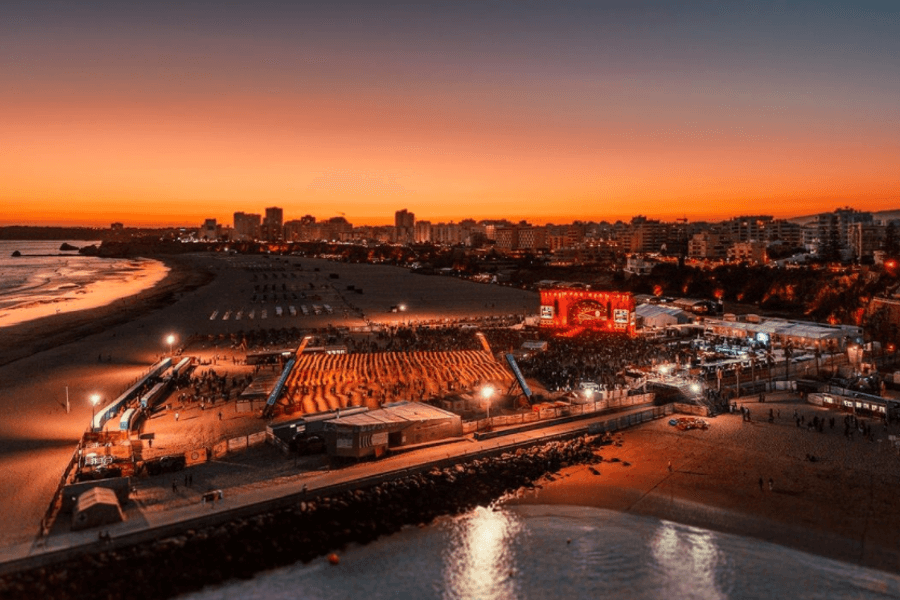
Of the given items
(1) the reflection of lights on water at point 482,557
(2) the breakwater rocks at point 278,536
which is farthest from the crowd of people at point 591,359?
(1) the reflection of lights on water at point 482,557

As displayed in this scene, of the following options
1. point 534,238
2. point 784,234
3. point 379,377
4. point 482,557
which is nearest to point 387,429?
point 482,557

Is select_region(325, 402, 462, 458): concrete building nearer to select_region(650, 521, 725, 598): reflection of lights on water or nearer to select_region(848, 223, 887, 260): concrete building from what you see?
select_region(650, 521, 725, 598): reflection of lights on water

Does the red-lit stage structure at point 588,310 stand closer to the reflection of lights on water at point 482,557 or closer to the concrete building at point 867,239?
the reflection of lights on water at point 482,557

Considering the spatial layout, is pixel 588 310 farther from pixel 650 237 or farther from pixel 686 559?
pixel 650 237

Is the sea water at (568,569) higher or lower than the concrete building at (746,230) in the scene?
lower

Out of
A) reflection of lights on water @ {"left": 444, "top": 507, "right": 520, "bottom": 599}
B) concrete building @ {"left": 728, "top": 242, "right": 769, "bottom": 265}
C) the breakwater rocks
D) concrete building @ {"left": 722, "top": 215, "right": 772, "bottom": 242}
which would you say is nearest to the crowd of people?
the breakwater rocks

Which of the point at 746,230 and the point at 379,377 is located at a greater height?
the point at 746,230
